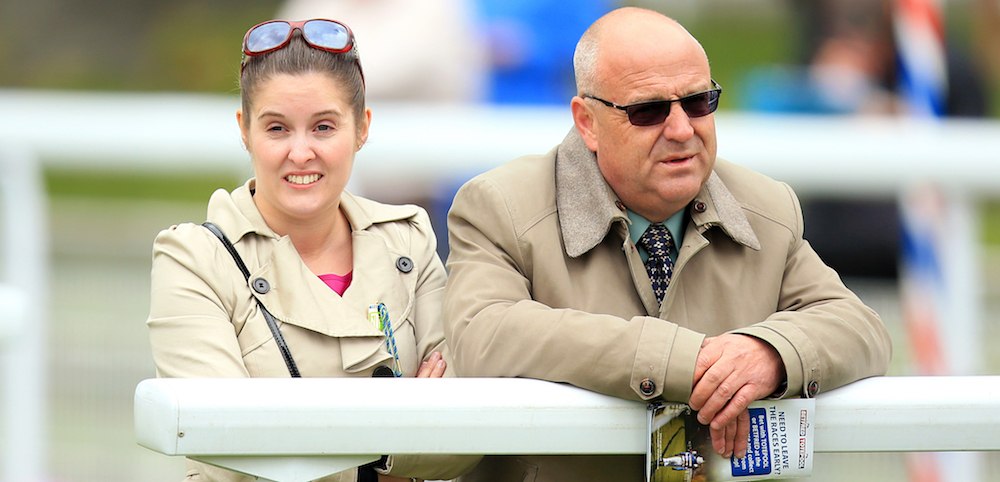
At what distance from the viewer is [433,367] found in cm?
230

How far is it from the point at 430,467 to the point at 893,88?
3079mm

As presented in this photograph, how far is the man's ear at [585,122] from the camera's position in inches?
96.5

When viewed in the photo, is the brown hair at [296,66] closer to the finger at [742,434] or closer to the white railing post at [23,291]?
the finger at [742,434]

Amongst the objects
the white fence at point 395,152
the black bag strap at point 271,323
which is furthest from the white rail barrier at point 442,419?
the white fence at point 395,152

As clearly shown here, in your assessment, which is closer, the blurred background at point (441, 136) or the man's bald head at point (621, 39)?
the man's bald head at point (621, 39)

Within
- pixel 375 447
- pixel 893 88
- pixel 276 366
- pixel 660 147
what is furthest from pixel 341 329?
pixel 893 88

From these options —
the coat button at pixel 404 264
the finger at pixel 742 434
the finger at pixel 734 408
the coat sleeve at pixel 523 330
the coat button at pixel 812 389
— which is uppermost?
the coat button at pixel 404 264

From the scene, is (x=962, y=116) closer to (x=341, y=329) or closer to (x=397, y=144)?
(x=397, y=144)

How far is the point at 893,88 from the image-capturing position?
4535 millimetres

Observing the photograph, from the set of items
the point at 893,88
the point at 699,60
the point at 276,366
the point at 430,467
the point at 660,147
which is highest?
the point at 893,88

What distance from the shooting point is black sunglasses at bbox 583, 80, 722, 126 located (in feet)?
7.57

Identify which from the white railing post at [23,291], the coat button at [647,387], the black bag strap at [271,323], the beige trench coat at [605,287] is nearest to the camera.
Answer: the coat button at [647,387]

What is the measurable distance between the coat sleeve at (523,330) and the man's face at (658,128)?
0.24 m

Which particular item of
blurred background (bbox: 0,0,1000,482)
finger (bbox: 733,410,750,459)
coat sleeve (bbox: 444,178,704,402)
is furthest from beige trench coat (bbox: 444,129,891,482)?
blurred background (bbox: 0,0,1000,482)
